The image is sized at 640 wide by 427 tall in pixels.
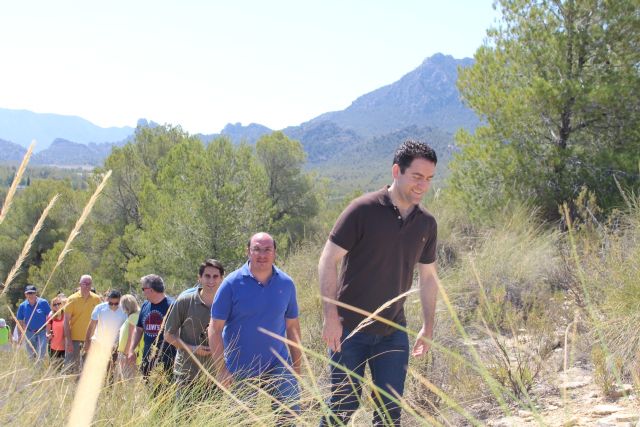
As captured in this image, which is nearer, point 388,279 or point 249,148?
point 388,279

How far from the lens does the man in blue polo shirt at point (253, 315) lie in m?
3.62

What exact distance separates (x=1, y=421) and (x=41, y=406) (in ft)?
0.49

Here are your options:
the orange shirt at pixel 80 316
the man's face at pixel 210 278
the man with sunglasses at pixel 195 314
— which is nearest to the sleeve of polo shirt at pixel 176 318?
the man with sunglasses at pixel 195 314

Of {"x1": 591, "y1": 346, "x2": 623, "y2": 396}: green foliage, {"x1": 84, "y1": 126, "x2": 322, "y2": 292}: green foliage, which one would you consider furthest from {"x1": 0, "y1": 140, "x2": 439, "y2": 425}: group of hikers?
{"x1": 84, "y1": 126, "x2": 322, "y2": 292}: green foliage

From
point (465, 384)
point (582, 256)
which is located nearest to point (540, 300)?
point (582, 256)

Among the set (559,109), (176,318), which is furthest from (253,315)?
(559,109)

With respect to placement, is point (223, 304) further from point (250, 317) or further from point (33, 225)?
point (33, 225)

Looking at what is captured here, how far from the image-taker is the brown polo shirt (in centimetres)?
329

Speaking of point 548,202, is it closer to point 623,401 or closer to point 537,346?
point 537,346

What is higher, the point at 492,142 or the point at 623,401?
the point at 492,142

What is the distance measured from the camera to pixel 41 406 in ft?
6.35

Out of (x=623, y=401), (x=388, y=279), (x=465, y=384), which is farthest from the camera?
(x=465, y=384)

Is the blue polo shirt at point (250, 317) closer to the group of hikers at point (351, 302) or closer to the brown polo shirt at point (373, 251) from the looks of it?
the group of hikers at point (351, 302)

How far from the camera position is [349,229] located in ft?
10.8
